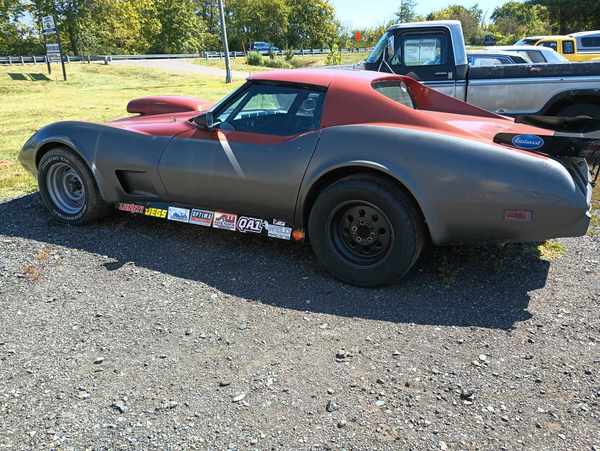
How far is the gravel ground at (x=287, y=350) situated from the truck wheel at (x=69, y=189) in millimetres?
422

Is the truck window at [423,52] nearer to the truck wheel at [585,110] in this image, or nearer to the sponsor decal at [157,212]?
the truck wheel at [585,110]

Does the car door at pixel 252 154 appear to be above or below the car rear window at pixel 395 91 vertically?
below

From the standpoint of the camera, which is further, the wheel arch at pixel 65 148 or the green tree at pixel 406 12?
the green tree at pixel 406 12

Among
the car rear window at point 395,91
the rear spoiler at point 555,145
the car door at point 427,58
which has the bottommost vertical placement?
the rear spoiler at point 555,145

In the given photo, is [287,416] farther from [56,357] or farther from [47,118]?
[47,118]

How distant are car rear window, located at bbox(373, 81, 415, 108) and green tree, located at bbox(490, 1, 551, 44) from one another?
58.8 meters

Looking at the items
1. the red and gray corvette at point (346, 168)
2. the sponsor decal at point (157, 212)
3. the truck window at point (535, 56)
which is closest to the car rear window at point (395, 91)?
the red and gray corvette at point (346, 168)

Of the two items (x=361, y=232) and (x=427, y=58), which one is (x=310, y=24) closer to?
(x=427, y=58)

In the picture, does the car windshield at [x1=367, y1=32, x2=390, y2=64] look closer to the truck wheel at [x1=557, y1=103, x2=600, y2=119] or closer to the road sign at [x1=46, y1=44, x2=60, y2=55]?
the truck wheel at [x1=557, y1=103, x2=600, y2=119]

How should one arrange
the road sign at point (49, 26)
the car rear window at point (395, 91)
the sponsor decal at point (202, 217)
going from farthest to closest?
the road sign at point (49, 26), the sponsor decal at point (202, 217), the car rear window at point (395, 91)

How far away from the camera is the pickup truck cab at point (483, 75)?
7.40 meters

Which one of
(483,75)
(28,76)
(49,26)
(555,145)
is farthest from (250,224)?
(28,76)

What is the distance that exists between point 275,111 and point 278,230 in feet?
2.95

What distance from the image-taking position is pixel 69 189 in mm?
4836
